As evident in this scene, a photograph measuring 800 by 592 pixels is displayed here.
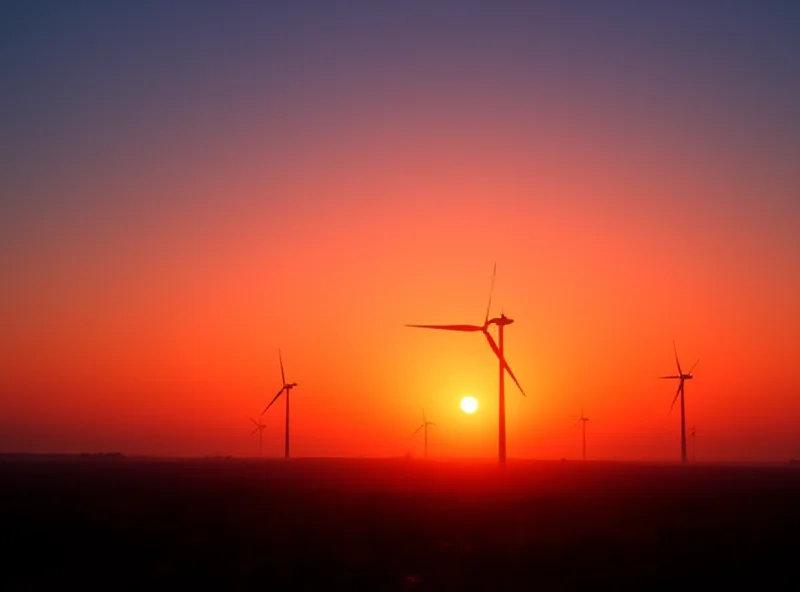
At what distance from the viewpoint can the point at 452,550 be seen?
59688 millimetres

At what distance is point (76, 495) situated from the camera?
89562 mm

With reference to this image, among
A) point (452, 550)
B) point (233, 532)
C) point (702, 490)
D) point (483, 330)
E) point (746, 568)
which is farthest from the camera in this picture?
point (483, 330)

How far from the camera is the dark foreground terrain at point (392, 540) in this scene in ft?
172

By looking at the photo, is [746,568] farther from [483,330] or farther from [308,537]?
[483,330]

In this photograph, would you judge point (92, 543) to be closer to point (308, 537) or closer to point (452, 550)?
point (308, 537)

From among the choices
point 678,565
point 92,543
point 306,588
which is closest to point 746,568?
point 678,565

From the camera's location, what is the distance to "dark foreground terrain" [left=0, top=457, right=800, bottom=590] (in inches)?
2064

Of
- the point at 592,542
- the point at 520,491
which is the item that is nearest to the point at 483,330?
the point at 520,491

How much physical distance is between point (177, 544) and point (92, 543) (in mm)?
5244

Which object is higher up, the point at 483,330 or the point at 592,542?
the point at 483,330

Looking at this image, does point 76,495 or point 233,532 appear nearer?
point 233,532

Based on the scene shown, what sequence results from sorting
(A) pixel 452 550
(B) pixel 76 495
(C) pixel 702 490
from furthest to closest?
(C) pixel 702 490 → (B) pixel 76 495 → (A) pixel 452 550

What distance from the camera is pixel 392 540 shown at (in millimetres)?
62312

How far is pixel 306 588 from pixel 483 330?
76142 mm
